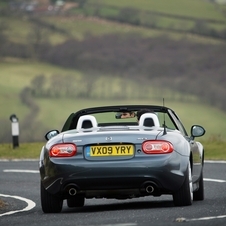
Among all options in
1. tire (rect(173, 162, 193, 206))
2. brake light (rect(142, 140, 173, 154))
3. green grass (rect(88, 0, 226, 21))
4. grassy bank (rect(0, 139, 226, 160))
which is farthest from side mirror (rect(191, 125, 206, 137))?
green grass (rect(88, 0, 226, 21))

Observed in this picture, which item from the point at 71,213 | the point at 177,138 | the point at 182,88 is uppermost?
the point at 177,138

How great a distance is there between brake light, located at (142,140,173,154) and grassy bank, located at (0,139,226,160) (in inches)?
556

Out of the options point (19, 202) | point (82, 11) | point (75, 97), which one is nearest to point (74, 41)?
point (82, 11)

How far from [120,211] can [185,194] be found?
812mm

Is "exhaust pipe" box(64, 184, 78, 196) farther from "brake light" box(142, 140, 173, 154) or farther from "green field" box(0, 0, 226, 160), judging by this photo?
"green field" box(0, 0, 226, 160)

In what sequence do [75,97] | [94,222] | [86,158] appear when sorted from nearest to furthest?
[94,222] → [86,158] → [75,97]

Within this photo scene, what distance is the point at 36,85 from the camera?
294 feet

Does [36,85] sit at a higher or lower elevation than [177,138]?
lower

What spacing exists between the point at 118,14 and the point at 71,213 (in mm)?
84085

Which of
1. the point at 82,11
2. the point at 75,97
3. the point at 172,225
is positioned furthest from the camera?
the point at 82,11

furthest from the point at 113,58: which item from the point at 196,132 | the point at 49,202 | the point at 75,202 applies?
the point at 49,202

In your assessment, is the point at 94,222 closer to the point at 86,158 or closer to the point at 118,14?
the point at 86,158

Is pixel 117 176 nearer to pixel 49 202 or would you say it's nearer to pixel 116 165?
pixel 116 165

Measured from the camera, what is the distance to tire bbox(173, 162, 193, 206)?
13.0m
